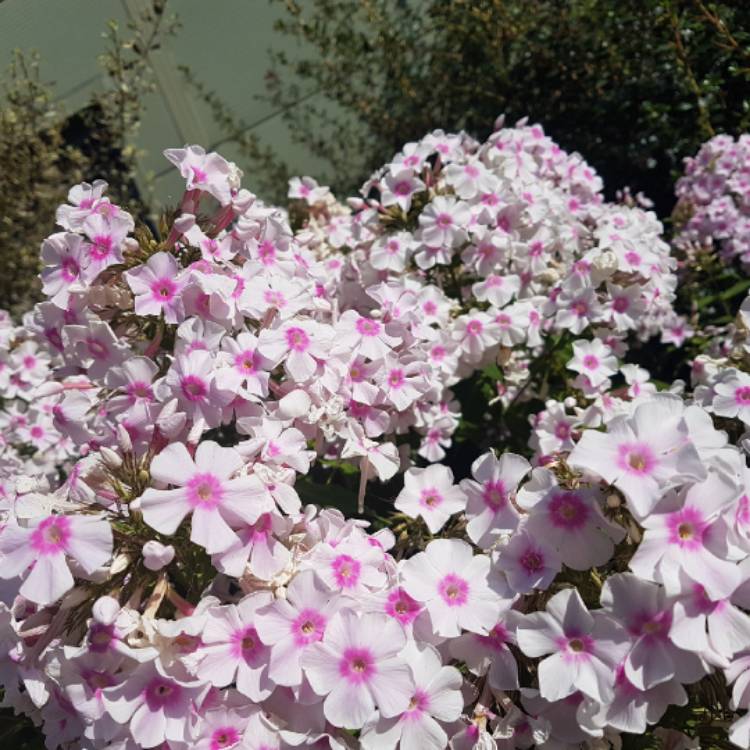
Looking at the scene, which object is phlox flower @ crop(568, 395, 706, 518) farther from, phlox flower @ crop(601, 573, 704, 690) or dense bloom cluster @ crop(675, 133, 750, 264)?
dense bloom cluster @ crop(675, 133, 750, 264)

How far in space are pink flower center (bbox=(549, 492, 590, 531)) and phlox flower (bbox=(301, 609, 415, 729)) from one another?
272mm

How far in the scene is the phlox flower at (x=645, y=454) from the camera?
83 cm

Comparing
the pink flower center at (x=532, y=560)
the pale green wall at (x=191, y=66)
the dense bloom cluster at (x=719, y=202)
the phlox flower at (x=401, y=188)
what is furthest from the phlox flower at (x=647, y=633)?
the pale green wall at (x=191, y=66)

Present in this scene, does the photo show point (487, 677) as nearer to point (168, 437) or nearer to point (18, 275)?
point (168, 437)

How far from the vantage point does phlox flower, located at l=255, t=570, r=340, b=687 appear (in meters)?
0.98

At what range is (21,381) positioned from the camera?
2.54 m

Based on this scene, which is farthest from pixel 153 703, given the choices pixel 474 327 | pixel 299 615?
pixel 474 327

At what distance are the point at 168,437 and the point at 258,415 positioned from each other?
198 millimetres

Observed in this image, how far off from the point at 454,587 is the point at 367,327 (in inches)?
24.8

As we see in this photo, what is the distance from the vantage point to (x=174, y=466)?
40.6 inches

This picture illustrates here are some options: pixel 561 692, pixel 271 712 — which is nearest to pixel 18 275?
pixel 271 712

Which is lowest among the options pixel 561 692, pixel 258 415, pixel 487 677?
pixel 487 677

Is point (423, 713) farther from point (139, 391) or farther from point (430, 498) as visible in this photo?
point (139, 391)

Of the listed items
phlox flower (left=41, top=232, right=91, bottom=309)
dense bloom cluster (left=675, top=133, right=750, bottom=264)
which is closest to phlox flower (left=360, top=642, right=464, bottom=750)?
phlox flower (left=41, top=232, right=91, bottom=309)
